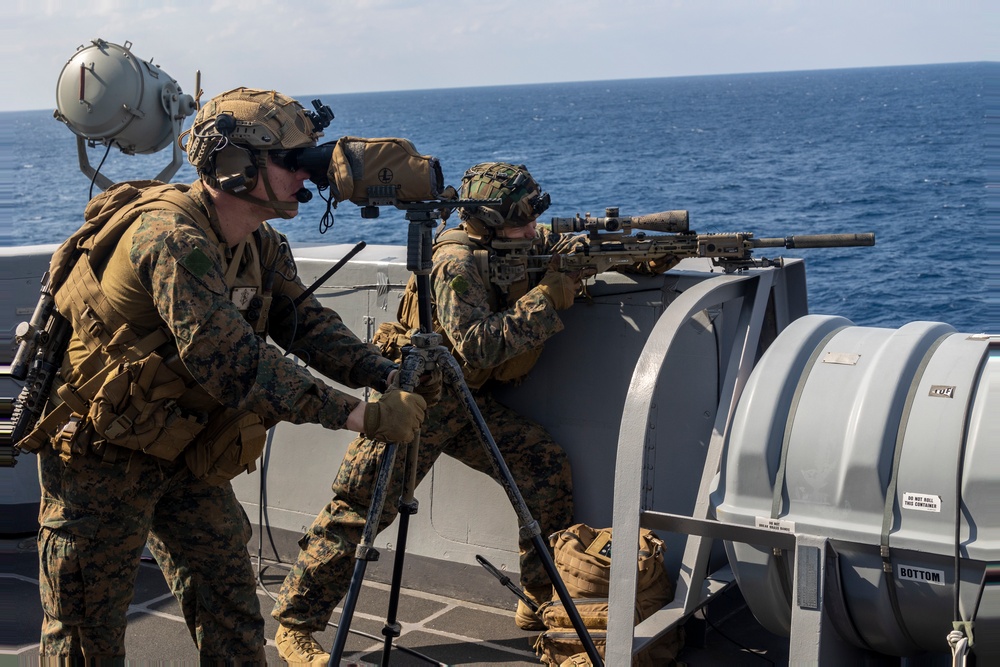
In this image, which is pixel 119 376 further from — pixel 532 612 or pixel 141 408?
pixel 532 612

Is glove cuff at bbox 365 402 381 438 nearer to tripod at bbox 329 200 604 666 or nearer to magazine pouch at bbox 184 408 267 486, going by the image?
tripod at bbox 329 200 604 666

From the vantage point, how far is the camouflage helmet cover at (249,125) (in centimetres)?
379

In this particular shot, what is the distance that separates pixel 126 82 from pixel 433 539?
116 inches

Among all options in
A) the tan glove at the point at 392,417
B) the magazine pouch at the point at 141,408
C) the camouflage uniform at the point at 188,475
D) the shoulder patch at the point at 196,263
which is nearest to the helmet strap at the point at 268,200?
the camouflage uniform at the point at 188,475

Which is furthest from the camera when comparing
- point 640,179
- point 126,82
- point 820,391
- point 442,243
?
point 640,179

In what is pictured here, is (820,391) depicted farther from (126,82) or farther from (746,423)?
(126,82)

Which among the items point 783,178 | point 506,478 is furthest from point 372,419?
point 783,178

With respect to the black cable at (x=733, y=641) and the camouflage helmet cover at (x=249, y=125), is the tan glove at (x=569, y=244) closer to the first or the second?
the camouflage helmet cover at (x=249, y=125)

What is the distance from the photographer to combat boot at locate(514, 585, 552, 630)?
17.3 feet

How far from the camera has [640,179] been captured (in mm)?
62531

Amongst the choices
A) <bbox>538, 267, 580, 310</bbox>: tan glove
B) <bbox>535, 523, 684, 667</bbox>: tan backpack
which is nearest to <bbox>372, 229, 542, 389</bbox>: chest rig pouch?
<bbox>538, 267, 580, 310</bbox>: tan glove

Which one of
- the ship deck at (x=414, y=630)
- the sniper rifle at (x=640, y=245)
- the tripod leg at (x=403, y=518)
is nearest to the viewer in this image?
the tripod leg at (x=403, y=518)

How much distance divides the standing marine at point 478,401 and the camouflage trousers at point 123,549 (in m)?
0.79

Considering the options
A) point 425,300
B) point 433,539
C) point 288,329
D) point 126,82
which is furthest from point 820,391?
point 126,82
